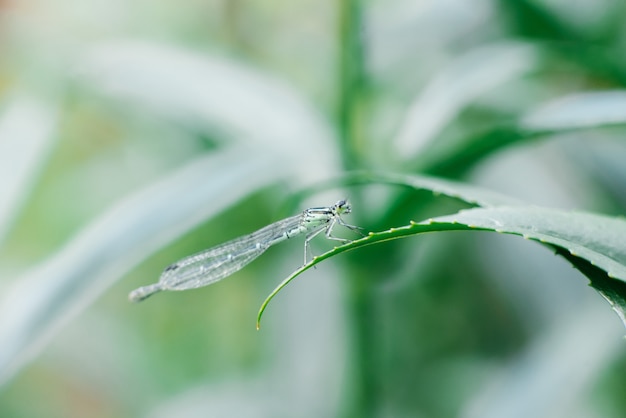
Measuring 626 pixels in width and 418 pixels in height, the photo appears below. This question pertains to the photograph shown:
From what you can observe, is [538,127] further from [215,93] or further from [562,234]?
[215,93]

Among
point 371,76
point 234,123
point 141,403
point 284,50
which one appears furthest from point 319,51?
point 141,403

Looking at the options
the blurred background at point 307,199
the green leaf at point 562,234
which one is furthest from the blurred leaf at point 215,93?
the green leaf at point 562,234

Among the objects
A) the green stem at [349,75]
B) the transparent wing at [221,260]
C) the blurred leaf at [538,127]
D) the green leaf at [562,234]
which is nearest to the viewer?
the green leaf at [562,234]

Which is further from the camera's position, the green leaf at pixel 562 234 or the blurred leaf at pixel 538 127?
the blurred leaf at pixel 538 127

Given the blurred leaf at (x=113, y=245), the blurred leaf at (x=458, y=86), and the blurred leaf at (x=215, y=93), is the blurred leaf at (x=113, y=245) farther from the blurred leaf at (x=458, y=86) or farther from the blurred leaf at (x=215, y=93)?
the blurred leaf at (x=458, y=86)

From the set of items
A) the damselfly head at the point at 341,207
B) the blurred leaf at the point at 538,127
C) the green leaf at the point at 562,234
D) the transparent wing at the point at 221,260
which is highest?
the transparent wing at the point at 221,260

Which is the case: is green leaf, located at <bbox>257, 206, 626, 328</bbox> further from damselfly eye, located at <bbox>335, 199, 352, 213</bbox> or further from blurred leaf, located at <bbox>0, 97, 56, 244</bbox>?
blurred leaf, located at <bbox>0, 97, 56, 244</bbox>

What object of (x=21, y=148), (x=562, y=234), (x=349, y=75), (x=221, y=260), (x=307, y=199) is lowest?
(x=562, y=234)

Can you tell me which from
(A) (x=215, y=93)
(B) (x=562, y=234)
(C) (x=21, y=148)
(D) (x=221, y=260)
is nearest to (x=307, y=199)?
(D) (x=221, y=260)
